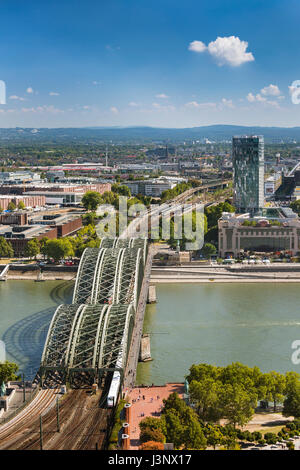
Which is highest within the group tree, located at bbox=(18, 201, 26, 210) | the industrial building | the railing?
tree, located at bbox=(18, 201, 26, 210)

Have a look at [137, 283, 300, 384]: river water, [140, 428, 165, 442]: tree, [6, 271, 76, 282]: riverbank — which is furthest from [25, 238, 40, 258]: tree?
[140, 428, 165, 442]: tree

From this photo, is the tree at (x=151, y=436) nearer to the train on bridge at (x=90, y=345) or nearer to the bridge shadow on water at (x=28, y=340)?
the train on bridge at (x=90, y=345)

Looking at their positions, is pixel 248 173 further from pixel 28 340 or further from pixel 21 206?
pixel 28 340

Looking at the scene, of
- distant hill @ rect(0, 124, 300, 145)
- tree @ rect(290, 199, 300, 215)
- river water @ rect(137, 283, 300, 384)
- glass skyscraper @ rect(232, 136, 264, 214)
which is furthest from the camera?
distant hill @ rect(0, 124, 300, 145)

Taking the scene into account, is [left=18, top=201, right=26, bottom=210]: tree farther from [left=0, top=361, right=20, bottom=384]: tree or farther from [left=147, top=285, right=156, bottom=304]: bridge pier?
[left=0, top=361, right=20, bottom=384]: tree

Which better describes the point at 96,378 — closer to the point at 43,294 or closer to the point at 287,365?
the point at 287,365
